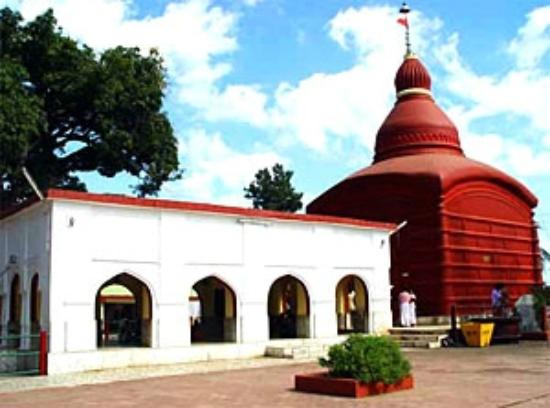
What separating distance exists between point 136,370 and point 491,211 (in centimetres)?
1510

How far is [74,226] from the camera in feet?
49.5

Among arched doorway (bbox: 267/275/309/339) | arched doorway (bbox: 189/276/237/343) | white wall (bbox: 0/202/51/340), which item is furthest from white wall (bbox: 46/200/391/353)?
arched doorway (bbox: 189/276/237/343)

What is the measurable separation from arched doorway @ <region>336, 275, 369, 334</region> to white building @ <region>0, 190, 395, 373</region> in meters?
0.07

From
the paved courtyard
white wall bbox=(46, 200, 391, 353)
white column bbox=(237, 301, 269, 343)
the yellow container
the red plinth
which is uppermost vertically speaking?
A: white wall bbox=(46, 200, 391, 353)

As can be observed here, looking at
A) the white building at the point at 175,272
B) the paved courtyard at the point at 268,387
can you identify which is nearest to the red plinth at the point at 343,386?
the paved courtyard at the point at 268,387

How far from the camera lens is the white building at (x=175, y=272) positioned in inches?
590

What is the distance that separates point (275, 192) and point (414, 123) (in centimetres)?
2565

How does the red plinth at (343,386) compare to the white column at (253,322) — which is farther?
the white column at (253,322)

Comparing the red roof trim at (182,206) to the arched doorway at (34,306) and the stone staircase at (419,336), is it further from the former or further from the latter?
the stone staircase at (419,336)

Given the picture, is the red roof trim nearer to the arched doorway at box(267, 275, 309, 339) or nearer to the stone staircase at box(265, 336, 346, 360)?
the arched doorway at box(267, 275, 309, 339)

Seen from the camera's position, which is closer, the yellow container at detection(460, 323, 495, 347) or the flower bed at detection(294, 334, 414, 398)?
the flower bed at detection(294, 334, 414, 398)

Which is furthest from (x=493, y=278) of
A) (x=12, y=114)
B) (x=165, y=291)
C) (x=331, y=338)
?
(x=12, y=114)

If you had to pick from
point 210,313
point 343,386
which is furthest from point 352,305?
point 343,386

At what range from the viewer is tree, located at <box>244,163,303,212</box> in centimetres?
5291
